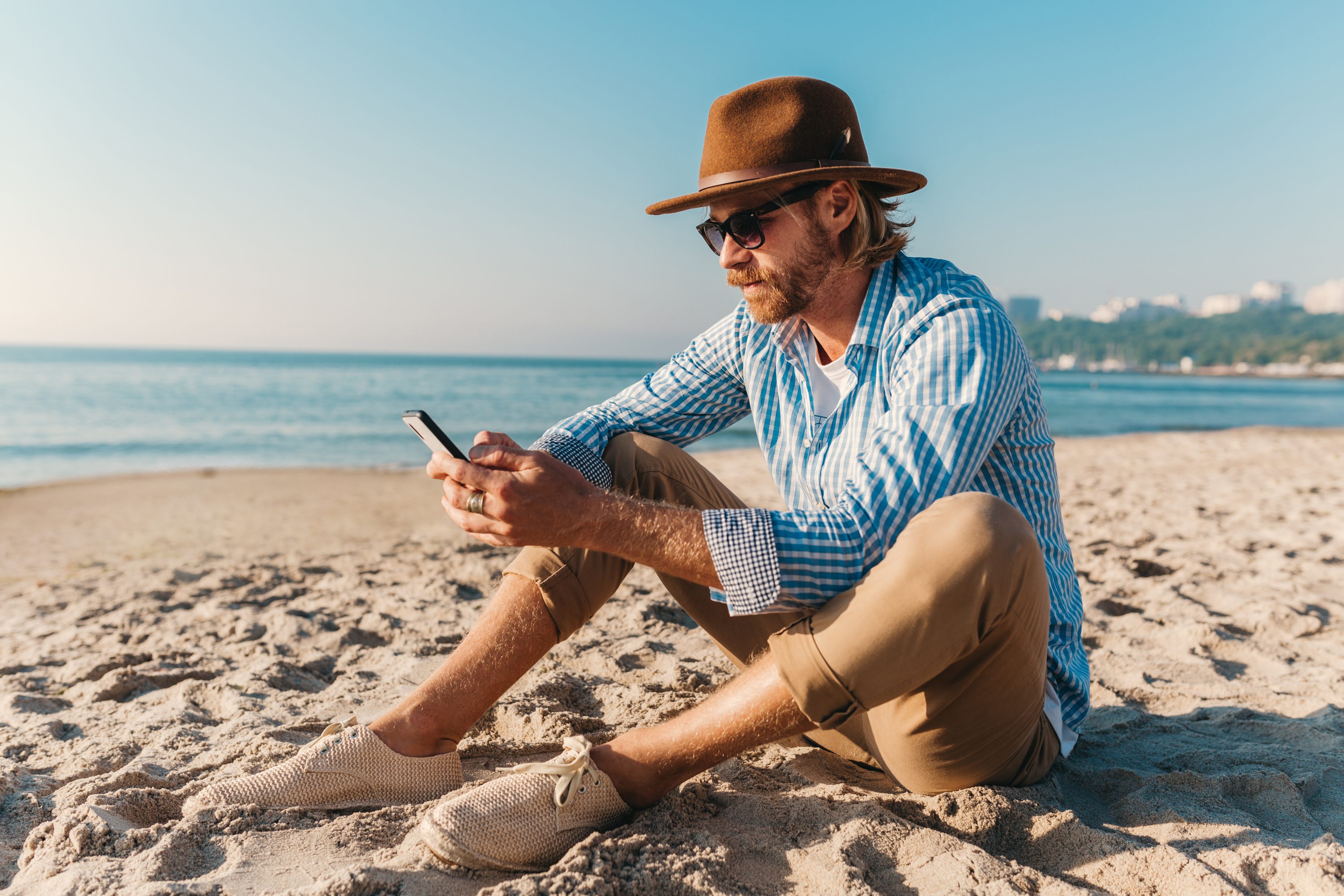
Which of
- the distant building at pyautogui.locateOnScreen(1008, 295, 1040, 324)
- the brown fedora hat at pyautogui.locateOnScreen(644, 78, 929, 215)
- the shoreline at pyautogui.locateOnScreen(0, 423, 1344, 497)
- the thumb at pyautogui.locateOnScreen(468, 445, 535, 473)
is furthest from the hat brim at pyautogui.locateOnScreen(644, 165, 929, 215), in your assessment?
the distant building at pyautogui.locateOnScreen(1008, 295, 1040, 324)

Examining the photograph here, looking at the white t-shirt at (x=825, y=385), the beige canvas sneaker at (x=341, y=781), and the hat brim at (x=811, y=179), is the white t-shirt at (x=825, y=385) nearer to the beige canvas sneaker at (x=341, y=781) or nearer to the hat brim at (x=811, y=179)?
the hat brim at (x=811, y=179)

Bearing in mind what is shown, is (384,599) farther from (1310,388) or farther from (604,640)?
(1310,388)

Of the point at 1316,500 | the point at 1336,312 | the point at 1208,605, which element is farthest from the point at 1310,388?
the point at 1336,312

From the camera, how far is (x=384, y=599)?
12.5 ft

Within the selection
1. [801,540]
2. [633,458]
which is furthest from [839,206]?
[801,540]

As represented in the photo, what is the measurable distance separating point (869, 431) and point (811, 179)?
2.23 ft

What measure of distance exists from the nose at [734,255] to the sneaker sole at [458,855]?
5.11ft

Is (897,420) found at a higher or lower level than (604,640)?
higher

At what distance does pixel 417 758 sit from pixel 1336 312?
140 metres

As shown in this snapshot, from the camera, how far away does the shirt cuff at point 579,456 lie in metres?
2.10

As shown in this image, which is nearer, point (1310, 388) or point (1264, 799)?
point (1264, 799)

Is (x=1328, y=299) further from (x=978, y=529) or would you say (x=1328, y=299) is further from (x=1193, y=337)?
(x=978, y=529)

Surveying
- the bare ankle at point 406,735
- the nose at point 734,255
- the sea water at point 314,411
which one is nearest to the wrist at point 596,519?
the bare ankle at point 406,735

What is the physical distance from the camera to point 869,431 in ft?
6.16
